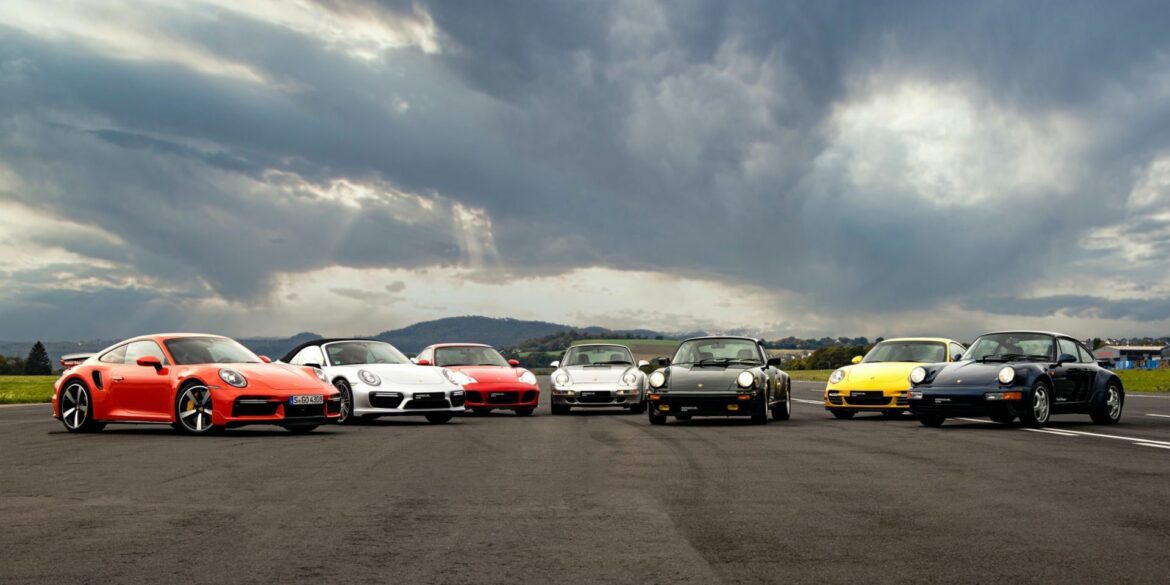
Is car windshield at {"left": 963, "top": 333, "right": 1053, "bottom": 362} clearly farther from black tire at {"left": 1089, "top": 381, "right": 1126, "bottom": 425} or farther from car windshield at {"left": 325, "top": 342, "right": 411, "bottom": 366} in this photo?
car windshield at {"left": 325, "top": 342, "right": 411, "bottom": 366}

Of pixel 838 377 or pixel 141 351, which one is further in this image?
pixel 838 377

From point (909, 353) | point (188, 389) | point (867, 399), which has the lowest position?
point (867, 399)

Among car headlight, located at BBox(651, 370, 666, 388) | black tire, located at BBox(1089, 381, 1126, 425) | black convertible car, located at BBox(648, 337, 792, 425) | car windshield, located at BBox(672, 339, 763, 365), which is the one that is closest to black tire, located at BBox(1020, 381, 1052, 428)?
black tire, located at BBox(1089, 381, 1126, 425)

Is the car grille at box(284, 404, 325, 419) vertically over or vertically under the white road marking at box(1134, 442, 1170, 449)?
over

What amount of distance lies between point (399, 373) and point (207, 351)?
3843 millimetres

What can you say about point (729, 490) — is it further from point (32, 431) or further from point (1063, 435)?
point (32, 431)

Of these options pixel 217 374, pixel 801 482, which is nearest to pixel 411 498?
pixel 801 482

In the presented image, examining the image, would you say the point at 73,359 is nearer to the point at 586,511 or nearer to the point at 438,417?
the point at 438,417

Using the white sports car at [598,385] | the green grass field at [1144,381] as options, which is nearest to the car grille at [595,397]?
the white sports car at [598,385]

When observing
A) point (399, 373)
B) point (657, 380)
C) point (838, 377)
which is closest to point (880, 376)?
point (838, 377)

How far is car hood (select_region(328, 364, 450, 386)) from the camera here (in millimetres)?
19781

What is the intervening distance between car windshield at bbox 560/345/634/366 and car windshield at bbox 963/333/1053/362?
24.9 ft

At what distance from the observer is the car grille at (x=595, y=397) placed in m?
23.2

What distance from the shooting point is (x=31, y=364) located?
108 meters
